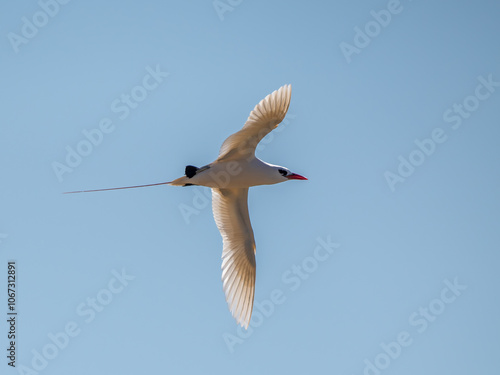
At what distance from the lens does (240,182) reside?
18172 mm

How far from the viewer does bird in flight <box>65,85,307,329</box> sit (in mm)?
16859

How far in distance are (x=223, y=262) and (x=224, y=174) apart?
2.23 meters

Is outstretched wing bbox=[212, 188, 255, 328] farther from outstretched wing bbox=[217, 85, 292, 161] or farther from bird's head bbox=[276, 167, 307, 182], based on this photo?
outstretched wing bbox=[217, 85, 292, 161]

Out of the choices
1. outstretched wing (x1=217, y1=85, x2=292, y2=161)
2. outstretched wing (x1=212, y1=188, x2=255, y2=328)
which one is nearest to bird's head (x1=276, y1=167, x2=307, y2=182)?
outstretched wing (x1=217, y1=85, x2=292, y2=161)

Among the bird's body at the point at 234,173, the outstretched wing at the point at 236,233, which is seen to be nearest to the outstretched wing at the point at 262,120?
the bird's body at the point at 234,173

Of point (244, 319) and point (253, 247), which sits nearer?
point (244, 319)

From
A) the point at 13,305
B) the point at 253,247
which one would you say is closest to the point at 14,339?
the point at 13,305

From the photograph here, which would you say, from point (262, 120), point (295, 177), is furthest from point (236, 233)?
point (262, 120)

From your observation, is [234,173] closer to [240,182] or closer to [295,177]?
[240,182]

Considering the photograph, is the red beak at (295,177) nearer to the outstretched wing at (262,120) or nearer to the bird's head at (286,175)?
the bird's head at (286,175)

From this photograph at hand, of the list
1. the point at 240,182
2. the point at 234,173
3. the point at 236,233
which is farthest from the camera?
the point at 236,233

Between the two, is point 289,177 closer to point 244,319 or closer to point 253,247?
point 253,247

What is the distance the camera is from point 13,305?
1805 cm

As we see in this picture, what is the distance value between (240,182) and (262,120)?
1872mm
